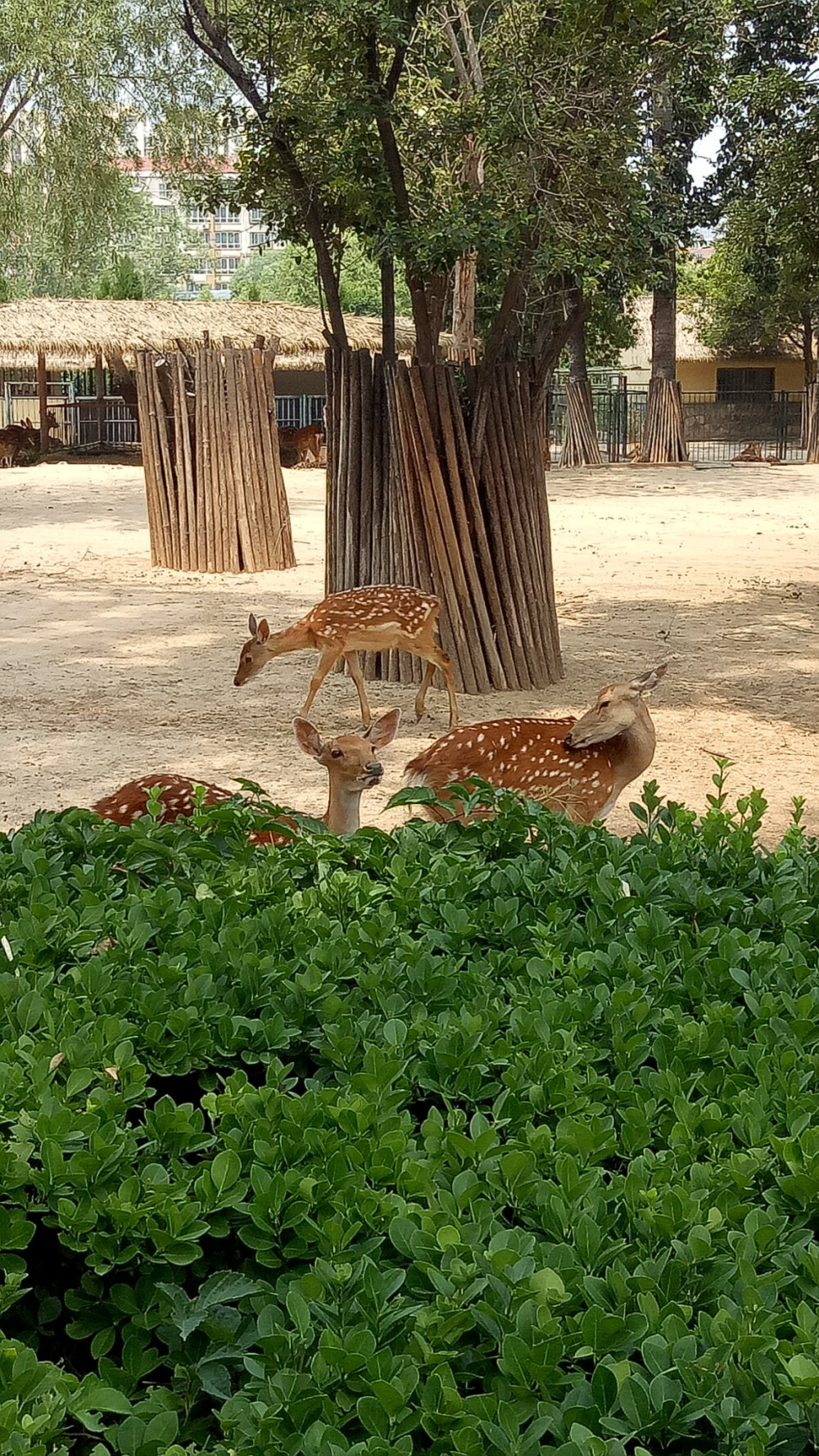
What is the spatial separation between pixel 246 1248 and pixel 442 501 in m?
7.99

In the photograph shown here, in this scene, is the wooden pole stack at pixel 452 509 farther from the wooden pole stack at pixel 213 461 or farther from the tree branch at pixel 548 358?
the wooden pole stack at pixel 213 461

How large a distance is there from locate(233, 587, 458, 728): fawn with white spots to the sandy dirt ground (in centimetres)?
32

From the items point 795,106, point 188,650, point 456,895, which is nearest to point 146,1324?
point 456,895

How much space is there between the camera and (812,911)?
3064mm

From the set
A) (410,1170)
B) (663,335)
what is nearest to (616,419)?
(663,335)

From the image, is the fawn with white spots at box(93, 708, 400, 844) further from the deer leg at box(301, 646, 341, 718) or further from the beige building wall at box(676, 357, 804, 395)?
the beige building wall at box(676, 357, 804, 395)

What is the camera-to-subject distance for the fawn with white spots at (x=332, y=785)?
15.8 feet

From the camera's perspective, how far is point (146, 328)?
33594 millimetres

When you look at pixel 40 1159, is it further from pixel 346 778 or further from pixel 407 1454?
pixel 346 778

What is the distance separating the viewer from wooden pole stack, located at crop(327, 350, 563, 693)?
9781mm

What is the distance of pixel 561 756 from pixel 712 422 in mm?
45282

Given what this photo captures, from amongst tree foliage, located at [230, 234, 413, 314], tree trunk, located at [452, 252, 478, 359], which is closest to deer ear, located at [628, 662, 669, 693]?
tree trunk, located at [452, 252, 478, 359]

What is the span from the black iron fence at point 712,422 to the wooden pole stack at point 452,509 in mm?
28411

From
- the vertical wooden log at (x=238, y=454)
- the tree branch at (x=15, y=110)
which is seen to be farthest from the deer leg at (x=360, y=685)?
the tree branch at (x=15, y=110)
